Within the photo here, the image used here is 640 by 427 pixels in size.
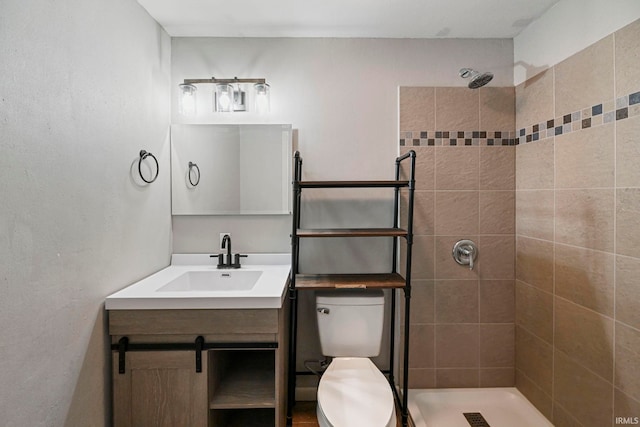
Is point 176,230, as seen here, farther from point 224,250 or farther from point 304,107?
point 304,107

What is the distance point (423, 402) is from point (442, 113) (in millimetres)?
1763

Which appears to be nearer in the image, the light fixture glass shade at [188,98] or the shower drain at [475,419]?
the shower drain at [475,419]

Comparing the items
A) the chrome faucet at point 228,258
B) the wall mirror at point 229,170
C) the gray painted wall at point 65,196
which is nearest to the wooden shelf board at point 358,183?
the wall mirror at point 229,170

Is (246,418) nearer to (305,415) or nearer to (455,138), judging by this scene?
(305,415)

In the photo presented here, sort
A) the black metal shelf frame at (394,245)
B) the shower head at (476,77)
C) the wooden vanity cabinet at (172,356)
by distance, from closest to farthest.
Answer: the wooden vanity cabinet at (172,356), the black metal shelf frame at (394,245), the shower head at (476,77)

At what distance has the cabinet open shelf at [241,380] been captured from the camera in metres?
1.51

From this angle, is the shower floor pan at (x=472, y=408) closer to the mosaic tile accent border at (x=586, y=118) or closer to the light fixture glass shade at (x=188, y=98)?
the mosaic tile accent border at (x=586, y=118)

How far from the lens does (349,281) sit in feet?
5.97

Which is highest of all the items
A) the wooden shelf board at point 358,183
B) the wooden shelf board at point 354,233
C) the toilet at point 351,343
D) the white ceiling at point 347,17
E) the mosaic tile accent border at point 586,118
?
the white ceiling at point 347,17

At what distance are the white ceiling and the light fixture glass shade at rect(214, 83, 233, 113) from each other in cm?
34

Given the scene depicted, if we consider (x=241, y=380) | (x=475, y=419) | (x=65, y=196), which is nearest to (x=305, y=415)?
(x=241, y=380)

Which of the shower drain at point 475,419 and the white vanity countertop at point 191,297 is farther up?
the white vanity countertop at point 191,297

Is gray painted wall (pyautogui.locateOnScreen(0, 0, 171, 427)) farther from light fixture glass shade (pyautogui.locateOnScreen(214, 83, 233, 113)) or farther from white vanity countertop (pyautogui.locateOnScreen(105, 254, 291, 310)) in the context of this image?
light fixture glass shade (pyautogui.locateOnScreen(214, 83, 233, 113))

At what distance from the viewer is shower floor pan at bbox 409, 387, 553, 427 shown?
1.83 metres
